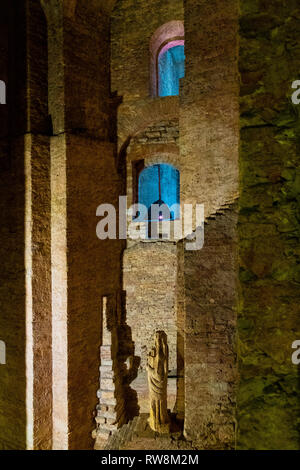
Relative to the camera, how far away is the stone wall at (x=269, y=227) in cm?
153

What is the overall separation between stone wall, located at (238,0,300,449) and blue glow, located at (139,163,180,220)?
884 centimetres

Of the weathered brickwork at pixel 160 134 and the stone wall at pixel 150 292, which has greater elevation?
the weathered brickwork at pixel 160 134


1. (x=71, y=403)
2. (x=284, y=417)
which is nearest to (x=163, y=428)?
(x=71, y=403)

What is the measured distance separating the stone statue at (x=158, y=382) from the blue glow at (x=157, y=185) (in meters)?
6.12

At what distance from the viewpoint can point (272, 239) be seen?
62.5 inches

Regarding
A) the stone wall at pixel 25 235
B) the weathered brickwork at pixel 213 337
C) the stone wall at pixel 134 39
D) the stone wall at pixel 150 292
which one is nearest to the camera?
the weathered brickwork at pixel 213 337

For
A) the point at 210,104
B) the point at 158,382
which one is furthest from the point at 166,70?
the point at 158,382

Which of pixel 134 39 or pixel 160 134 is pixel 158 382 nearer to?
pixel 160 134

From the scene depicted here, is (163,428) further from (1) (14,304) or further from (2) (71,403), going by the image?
(1) (14,304)

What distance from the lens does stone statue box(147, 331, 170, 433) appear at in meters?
5.75

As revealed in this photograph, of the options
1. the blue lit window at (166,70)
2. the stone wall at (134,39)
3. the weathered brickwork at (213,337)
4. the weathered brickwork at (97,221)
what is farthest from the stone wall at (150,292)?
the blue lit window at (166,70)

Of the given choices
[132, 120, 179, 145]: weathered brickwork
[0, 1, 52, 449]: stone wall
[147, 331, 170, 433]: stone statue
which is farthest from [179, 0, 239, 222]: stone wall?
[0, 1, 52, 449]: stone wall

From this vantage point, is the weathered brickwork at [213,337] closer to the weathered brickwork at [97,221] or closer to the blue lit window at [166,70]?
the weathered brickwork at [97,221]

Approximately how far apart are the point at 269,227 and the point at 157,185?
429 inches
